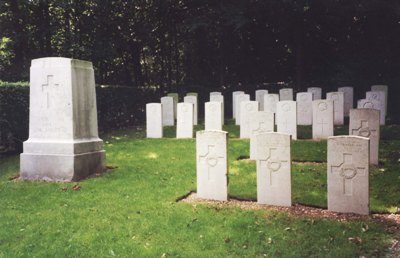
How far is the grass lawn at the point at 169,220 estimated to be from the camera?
16.8ft

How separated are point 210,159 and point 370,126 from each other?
4.15 m

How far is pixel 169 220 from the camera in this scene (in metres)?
6.13

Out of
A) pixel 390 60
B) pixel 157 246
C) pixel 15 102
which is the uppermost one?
pixel 390 60

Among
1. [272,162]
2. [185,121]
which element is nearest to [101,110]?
[185,121]

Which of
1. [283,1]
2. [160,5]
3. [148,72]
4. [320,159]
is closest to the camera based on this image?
[320,159]

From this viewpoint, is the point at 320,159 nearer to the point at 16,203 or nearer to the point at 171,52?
the point at 16,203

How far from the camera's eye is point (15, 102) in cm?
1259

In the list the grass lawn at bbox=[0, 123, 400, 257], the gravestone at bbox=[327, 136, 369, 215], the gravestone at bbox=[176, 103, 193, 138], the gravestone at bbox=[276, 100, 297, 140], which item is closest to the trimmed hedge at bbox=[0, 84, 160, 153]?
the grass lawn at bbox=[0, 123, 400, 257]

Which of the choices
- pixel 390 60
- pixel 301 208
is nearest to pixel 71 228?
pixel 301 208

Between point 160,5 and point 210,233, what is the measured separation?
24400 millimetres

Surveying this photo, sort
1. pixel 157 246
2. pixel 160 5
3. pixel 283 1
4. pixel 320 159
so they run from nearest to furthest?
pixel 157 246
pixel 320 159
pixel 283 1
pixel 160 5

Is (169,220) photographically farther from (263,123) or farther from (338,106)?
(338,106)

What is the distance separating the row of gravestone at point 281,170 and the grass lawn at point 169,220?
0.41m

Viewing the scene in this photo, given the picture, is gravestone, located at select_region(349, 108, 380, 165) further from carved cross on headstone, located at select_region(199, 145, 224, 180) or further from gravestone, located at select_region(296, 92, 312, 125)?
gravestone, located at select_region(296, 92, 312, 125)
